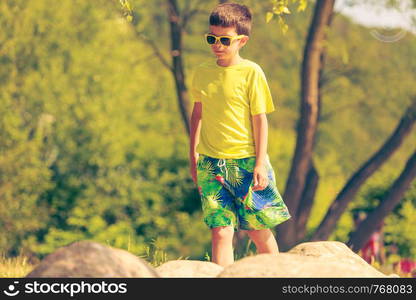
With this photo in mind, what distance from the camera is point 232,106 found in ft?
16.8

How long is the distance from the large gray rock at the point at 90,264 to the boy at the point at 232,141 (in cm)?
109

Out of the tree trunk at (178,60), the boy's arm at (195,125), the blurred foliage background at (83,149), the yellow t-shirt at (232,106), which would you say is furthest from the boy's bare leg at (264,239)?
the blurred foliage background at (83,149)

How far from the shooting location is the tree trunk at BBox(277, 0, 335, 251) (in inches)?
421

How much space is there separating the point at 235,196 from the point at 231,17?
117cm

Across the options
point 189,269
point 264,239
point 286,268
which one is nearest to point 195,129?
point 264,239

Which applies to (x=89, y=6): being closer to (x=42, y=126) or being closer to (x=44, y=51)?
(x=44, y=51)

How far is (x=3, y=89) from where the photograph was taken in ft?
56.3

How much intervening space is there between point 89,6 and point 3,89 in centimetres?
303

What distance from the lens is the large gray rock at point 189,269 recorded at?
15.3ft

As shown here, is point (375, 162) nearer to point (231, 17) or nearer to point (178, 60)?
point (178, 60)

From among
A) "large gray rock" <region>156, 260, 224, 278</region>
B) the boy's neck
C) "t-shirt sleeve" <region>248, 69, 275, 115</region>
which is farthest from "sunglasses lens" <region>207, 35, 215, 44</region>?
"large gray rock" <region>156, 260, 224, 278</region>

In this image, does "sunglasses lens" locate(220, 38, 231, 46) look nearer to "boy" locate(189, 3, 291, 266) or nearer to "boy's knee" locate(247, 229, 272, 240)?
"boy" locate(189, 3, 291, 266)

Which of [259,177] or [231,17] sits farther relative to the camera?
[231,17]

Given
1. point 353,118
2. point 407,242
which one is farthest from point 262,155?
point 353,118
